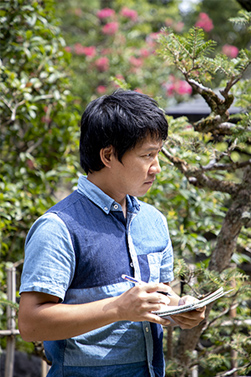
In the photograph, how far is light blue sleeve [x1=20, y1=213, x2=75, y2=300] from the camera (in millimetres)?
1110

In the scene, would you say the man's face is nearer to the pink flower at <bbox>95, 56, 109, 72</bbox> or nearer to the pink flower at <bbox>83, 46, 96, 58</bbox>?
the pink flower at <bbox>95, 56, 109, 72</bbox>

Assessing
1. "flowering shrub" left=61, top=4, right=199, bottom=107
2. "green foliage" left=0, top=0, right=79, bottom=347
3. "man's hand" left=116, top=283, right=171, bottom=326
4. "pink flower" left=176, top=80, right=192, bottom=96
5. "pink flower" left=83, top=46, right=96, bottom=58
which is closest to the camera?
"man's hand" left=116, top=283, right=171, bottom=326

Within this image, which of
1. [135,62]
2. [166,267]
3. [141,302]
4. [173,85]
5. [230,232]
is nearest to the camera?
[141,302]

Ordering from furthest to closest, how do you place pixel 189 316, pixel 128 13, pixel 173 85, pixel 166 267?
pixel 128 13, pixel 173 85, pixel 166 267, pixel 189 316

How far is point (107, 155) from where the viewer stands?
50.4 inches

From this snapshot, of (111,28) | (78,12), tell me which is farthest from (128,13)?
(78,12)

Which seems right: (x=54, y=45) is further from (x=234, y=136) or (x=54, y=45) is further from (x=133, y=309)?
(x=133, y=309)

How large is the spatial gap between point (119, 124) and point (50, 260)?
414 mm

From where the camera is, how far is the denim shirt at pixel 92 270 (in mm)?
1136

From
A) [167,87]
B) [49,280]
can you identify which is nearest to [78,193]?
[49,280]

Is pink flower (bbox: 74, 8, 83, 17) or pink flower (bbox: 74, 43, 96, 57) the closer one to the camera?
pink flower (bbox: 74, 43, 96, 57)

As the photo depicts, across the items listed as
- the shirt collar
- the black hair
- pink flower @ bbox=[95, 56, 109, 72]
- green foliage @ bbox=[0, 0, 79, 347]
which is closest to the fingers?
the shirt collar

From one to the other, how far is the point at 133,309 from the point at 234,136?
95cm

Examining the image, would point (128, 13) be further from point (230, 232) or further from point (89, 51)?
point (230, 232)
